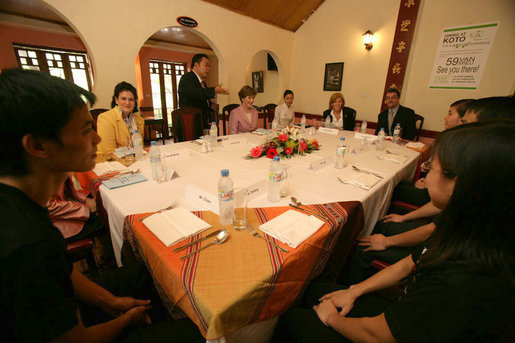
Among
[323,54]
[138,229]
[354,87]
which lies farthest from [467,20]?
[138,229]

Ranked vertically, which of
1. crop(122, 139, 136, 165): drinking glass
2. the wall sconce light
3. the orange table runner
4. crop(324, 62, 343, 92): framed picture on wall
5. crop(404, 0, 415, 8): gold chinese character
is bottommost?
the orange table runner

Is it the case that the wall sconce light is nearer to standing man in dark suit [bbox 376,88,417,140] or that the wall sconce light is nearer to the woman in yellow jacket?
standing man in dark suit [bbox 376,88,417,140]

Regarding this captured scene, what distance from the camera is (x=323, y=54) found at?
5262 millimetres

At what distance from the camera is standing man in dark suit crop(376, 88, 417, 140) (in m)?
3.69

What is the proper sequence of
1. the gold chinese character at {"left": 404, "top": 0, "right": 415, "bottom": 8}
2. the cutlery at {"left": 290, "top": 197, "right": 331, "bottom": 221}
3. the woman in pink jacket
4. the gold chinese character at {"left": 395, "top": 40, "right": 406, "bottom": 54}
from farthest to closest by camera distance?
the gold chinese character at {"left": 395, "top": 40, "right": 406, "bottom": 54} → the gold chinese character at {"left": 404, "top": 0, "right": 415, "bottom": 8} → the woman in pink jacket → the cutlery at {"left": 290, "top": 197, "right": 331, "bottom": 221}

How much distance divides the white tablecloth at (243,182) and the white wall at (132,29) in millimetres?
1995

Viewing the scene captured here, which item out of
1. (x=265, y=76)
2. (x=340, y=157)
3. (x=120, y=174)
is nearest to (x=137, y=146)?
(x=120, y=174)

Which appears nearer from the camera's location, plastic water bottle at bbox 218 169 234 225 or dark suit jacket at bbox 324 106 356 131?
plastic water bottle at bbox 218 169 234 225

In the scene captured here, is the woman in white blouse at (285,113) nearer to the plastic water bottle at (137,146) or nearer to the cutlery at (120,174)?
the plastic water bottle at (137,146)

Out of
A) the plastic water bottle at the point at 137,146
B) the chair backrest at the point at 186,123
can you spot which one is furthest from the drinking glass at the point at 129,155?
the chair backrest at the point at 186,123

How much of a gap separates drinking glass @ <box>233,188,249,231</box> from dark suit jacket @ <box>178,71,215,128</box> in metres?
2.86

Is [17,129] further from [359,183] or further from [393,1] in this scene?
[393,1]

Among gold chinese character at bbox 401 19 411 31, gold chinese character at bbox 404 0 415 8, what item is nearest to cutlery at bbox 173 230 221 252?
gold chinese character at bbox 401 19 411 31

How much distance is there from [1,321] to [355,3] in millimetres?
6039
